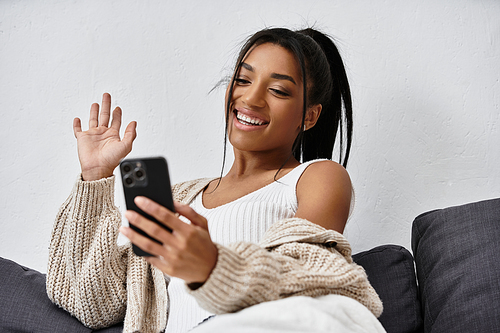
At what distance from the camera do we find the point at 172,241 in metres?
0.66

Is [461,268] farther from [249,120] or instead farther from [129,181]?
[129,181]

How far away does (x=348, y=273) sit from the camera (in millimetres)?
826

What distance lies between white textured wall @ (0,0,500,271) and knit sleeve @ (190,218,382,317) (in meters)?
0.67

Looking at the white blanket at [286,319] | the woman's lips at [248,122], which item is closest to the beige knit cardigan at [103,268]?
the white blanket at [286,319]

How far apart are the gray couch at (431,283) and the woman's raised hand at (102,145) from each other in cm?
32

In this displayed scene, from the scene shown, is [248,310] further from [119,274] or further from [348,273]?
[119,274]

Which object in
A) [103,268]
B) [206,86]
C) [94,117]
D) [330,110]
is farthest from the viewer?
[206,86]

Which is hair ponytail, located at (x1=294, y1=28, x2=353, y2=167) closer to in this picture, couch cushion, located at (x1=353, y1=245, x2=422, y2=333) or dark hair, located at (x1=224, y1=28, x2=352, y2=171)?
dark hair, located at (x1=224, y1=28, x2=352, y2=171)

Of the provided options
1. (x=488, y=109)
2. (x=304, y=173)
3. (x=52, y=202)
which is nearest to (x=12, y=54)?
(x=52, y=202)

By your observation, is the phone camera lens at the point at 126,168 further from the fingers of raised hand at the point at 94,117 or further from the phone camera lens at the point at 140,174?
the fingers of raised hand at the point at 94,117

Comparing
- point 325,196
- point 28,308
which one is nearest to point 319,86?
point 325,196

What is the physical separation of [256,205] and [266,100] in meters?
0.27

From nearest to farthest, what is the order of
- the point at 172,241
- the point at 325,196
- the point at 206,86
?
the point at 172,241
the point at 325,196
the point at 206,86

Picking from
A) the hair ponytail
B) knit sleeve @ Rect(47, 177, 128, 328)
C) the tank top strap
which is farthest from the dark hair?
knit sleeve @ Rect(47, 177, 128, 328)
